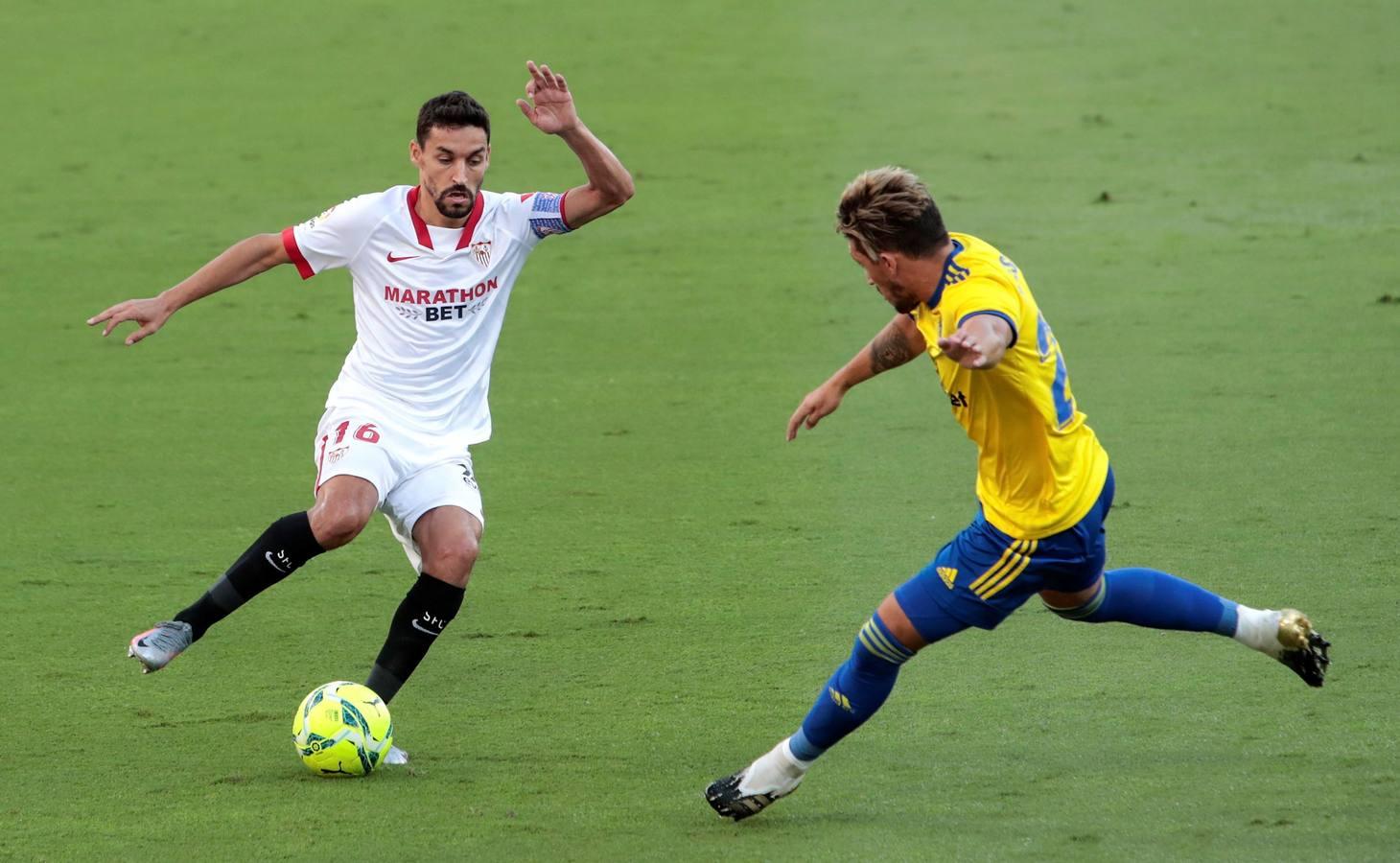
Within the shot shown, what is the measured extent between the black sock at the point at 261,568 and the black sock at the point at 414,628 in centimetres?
35

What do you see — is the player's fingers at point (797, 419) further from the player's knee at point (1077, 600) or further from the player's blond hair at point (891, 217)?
the player's knee at point (1077, 600)

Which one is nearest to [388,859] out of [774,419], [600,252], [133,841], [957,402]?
[133,841]

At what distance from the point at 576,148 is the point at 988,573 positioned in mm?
2138

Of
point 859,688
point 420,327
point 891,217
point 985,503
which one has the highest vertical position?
point 891,217

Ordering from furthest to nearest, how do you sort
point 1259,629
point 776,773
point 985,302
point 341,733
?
point 341,733
point 1259,629
point 776,773
point 985,302

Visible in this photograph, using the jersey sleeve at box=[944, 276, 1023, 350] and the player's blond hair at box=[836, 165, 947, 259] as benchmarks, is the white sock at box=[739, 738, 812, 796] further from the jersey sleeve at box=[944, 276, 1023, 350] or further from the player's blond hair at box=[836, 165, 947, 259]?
the player's blond hair at box=[836, 165, 947, 259]

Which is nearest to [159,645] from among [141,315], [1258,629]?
[141,315]

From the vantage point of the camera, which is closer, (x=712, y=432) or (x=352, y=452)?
(x=352, y=452)

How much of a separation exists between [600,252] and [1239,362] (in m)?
4.90

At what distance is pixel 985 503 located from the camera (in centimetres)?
503

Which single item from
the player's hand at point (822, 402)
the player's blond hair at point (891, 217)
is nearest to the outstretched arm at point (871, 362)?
the player's hand at point (822, 402)

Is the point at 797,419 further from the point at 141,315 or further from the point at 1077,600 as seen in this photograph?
the point at 141,315

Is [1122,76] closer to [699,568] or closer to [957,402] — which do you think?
[699,568]

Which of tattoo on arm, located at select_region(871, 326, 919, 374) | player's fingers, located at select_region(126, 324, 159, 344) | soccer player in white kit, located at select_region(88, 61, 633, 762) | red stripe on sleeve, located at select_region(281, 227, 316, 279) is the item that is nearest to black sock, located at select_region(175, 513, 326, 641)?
soccer player in white kit, located at select_region(88, 61, 633, 762)
